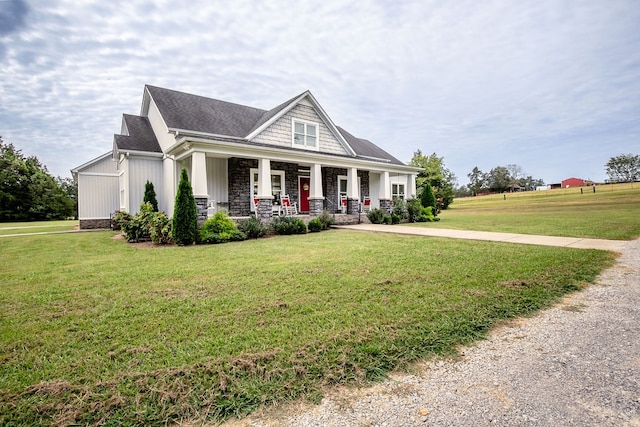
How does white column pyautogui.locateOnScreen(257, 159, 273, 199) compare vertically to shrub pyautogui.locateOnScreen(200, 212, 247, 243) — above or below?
above

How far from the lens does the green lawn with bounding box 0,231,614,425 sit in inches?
82.6

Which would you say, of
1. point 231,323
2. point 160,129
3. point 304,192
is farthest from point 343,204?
point 231,323

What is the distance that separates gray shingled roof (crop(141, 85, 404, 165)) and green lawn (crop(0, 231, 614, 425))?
30.5ft

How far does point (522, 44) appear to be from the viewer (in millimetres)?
16172

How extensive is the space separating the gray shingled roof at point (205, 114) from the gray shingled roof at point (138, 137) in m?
2.28

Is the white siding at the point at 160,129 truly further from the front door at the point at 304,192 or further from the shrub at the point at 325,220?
the shrub at the point at 325,220

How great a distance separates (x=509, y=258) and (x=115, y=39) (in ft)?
56.4

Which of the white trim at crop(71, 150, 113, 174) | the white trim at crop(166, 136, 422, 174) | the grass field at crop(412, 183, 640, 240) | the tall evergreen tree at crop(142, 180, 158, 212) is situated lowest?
the grass field at crop(412, 183, 640, 240)

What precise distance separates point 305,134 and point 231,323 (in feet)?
46.9

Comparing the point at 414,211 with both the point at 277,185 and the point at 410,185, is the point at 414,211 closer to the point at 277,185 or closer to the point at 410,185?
the point at 410,185

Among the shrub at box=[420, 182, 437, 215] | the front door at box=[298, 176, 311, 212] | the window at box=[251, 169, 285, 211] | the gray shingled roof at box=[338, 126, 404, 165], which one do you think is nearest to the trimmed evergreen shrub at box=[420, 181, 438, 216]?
the shrub at box=[420, 182, 437, 215]

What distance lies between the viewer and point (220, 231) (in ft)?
34.2

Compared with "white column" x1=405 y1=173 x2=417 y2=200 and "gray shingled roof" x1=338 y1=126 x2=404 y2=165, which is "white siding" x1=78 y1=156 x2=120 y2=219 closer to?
"gray shingled roof" x1=338 y1=126 x2=404 y2=165

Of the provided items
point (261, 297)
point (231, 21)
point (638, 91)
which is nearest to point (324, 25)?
point (231, 21)
